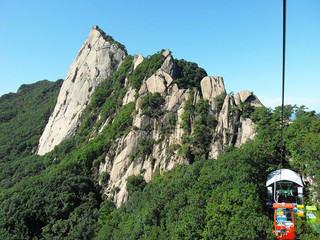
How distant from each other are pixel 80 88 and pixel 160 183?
61256 millimetres

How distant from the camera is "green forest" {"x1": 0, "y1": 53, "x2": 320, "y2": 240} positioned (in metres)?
28.9

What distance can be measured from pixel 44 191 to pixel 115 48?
60.6 m

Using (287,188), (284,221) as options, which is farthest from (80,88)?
(284,221)

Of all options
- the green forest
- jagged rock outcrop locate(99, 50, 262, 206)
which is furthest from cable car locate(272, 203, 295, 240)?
jagged rock outcrop locate(99, 50, 262, 206)

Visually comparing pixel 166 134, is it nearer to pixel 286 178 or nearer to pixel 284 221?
pixel 286 178

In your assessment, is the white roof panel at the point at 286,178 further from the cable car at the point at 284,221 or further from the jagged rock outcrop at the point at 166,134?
the jagged rock outcrop at the point at 166,134

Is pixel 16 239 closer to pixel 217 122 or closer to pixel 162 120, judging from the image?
pixel 162 120

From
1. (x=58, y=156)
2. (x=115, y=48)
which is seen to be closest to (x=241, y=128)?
(x=58, y=156)

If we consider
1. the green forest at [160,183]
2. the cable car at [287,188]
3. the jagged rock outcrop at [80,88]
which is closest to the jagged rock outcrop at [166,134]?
the green forest at [160,183]

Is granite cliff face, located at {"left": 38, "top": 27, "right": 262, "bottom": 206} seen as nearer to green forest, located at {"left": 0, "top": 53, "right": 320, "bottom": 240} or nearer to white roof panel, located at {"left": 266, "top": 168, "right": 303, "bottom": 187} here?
green forest, located at {"left": 0, "top": 53, "right": 320, "bottom": 240}

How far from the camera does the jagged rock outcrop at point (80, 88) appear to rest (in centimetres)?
8988

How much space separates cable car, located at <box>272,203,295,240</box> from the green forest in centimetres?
326

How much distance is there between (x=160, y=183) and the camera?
4747 centimetres

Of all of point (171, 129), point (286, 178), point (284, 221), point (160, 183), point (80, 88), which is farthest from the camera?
point (80, 88)
